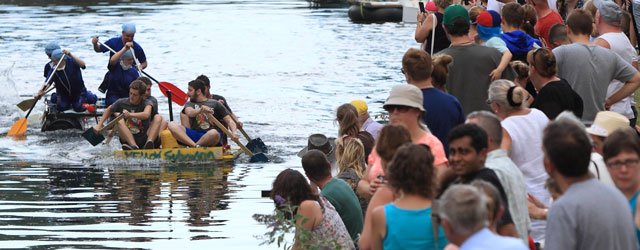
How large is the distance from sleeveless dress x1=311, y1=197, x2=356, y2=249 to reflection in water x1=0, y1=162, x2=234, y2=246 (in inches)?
193

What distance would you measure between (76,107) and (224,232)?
1027cm

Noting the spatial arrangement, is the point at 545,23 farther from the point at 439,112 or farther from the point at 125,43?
the point at 125,43

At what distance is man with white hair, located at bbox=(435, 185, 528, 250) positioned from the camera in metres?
5.97

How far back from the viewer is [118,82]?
23.4 metres

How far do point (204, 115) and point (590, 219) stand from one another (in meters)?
14.8

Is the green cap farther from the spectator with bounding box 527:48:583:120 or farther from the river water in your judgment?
the river water

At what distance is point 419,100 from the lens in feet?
28.9

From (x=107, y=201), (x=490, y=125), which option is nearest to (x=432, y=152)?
(x=490, y=125)

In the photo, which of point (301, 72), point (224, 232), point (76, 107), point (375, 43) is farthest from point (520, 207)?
point (375, 43)

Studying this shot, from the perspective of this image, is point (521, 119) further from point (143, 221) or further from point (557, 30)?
point (143, 221)

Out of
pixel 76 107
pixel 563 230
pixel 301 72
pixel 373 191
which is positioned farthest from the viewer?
pixel 301 72

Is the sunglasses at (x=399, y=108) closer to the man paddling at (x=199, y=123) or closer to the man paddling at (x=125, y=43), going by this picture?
the man paddling at (x=199, y=123)

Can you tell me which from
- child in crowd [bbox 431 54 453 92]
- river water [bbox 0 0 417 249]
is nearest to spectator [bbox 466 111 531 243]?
child in crowd [bbox 431 54 453 92]

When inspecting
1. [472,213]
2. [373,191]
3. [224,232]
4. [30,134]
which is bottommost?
[30,134]
